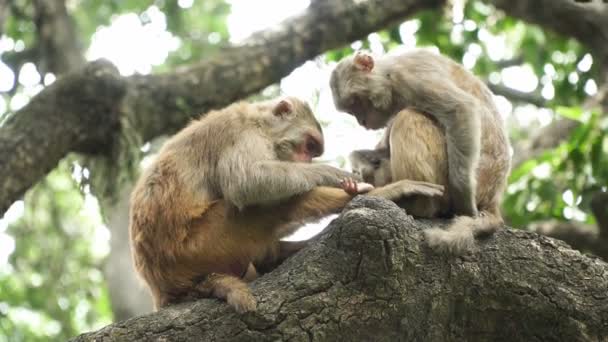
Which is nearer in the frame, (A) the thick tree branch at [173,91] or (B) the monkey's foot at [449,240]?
(B) the monkey's foot at [449,240]

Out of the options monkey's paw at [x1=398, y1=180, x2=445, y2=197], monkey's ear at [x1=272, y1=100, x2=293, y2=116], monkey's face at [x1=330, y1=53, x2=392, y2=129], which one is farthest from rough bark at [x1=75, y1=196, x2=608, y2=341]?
monkey's ear at [x1=272, y1=100, x2=293, y2=116]

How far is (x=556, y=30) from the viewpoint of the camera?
10.2 meters

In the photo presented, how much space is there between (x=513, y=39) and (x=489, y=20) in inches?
152

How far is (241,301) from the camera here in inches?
179

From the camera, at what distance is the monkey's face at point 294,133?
5.96m

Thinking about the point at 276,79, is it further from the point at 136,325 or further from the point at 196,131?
the point at 136,325

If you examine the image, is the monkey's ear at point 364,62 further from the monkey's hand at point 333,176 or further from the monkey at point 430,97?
the monkey's hand at point 333,176

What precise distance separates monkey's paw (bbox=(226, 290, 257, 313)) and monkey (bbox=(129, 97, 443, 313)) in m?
0.32

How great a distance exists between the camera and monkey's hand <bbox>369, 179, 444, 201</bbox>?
5.17 metres

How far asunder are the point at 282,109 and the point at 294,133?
223 millimetres

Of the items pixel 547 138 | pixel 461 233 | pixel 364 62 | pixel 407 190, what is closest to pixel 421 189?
pixel 407 190

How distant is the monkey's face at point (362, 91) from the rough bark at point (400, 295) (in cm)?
123

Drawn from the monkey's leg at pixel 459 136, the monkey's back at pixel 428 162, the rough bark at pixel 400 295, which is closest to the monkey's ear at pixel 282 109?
the monkey's back at pixel 428 162

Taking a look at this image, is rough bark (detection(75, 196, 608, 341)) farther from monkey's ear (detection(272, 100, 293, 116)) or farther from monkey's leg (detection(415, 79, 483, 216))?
monkey's ear (detection(272, 100, 293, 116))
